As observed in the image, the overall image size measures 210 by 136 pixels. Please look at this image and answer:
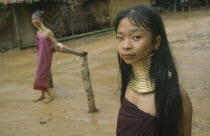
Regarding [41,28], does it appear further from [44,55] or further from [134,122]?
[134,122]

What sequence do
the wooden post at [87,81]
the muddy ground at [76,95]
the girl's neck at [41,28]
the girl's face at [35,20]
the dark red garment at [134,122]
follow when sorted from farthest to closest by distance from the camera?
the girl's neck at [41,28] < the girl's face at [35,20] < the wooden post at [87,81] < the muddy ground at [76,95] < the dark red garment at [134,122]

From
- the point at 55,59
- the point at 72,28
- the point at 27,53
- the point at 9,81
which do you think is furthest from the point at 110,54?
the point at 72,28

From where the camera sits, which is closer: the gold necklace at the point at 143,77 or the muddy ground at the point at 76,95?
the gold necklace at the point at 143,77

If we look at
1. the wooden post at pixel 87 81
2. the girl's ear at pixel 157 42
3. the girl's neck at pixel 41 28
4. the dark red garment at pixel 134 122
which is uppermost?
the girl's ear at pixel 157 42

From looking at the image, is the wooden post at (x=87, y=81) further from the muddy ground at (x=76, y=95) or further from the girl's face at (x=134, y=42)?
the girl's face at (x=134, y=42)

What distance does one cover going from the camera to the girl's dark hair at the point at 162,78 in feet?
4.34

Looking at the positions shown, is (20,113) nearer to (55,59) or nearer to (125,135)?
(125,135)

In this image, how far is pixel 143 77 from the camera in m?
1.40

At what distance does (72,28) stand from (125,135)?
1243 centimetres

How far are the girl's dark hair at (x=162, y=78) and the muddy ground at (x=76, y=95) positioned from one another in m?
0.71

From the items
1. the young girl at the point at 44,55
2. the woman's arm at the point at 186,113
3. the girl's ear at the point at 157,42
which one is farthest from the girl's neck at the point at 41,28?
the woman's arm at the point at 186,113

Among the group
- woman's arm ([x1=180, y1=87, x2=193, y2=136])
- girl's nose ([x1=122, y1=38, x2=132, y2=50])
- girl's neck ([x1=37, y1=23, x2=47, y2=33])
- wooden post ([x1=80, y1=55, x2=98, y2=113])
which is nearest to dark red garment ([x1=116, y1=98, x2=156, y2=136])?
woman's arm ([x1=180, y1=87, x2=193, y2=136])

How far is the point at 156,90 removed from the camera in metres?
1.36

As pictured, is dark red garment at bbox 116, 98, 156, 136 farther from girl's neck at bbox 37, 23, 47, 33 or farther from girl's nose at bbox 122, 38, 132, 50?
girl's neck at bbox 37, 23, 47, 33
